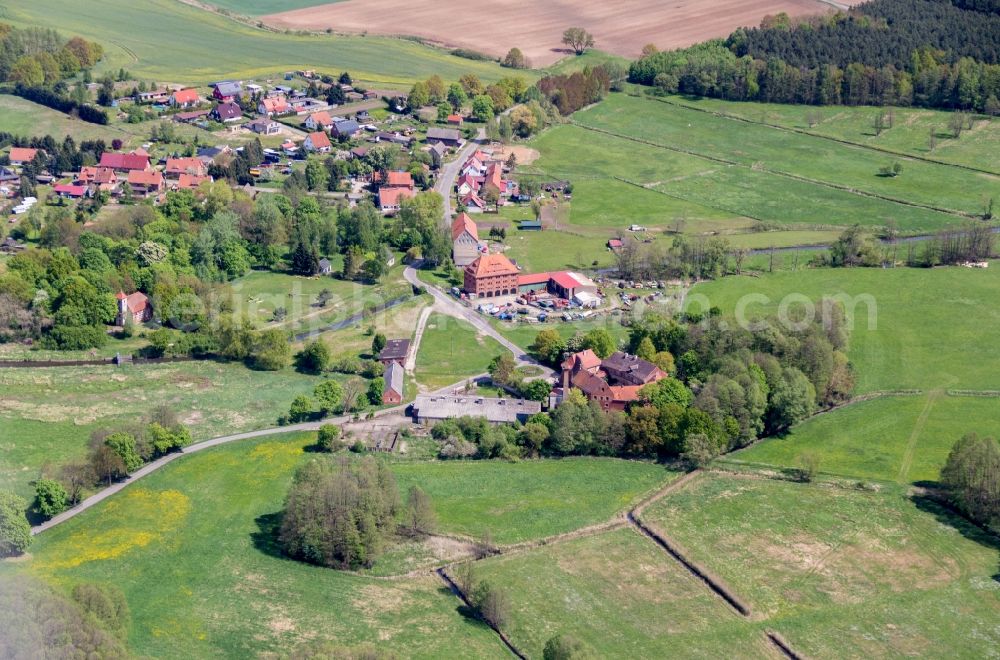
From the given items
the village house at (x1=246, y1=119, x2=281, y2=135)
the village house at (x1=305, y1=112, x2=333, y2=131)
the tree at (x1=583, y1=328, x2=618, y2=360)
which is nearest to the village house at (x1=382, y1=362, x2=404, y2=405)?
the tree at (x1=583, y1=328, x2=618, y2=360)

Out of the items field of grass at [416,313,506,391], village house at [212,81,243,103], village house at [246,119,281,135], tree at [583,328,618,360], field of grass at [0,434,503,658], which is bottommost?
field of grass at [0,434,503,658]

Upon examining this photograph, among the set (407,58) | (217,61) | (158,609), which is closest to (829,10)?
(407,58)

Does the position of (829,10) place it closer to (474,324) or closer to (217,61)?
(217,61)

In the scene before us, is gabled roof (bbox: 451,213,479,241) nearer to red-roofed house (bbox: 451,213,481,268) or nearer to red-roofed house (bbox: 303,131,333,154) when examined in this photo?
red-roofed house (bbox: 451,213,481,268)

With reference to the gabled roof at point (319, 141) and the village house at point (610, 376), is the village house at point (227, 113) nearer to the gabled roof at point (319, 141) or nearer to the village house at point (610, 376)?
the gabled roof at point (319, 141)

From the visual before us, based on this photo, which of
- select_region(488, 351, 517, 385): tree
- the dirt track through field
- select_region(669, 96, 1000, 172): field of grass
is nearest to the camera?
select_region(488, 351, 517, 385): tree

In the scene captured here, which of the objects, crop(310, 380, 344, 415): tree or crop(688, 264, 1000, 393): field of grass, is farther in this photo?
crop(688, 264, 1000, 393): field of grass

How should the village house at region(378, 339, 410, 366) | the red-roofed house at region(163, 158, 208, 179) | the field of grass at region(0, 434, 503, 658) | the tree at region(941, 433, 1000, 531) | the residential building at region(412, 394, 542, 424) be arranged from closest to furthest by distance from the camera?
the field of grass at region(0, 434, 503, 658) → the tree at region(941, 433, 1000, 531) → the residential building at region(412, 394, 542, 424) → the village house at region(378, 339, 410, 366) → the red-roofed house at region(163, 158, 208, 179)
